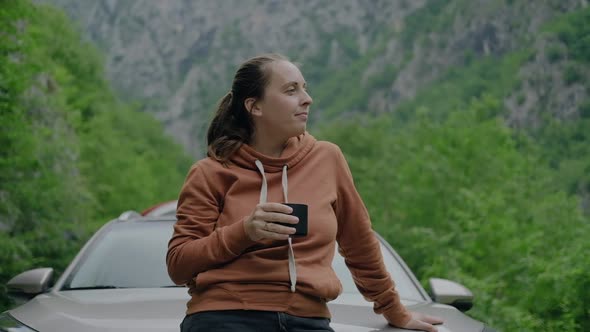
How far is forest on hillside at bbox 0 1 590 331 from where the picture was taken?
8.66m

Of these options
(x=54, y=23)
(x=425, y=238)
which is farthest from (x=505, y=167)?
(x=54, y=23)

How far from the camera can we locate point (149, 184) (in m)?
40.7

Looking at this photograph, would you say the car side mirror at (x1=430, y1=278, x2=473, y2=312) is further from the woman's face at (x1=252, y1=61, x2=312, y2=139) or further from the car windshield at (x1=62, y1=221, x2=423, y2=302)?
the woman's face at (x1=252, y1=61, x2=312, y2=139)

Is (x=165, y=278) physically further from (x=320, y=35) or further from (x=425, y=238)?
(x=320, y=35)

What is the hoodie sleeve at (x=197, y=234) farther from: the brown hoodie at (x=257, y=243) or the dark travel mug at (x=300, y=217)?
the dark travel mug at (x=300, y=217)

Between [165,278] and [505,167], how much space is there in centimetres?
2493

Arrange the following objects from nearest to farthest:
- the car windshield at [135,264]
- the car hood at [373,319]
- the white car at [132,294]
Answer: the car hood at [373,319] < the white car at [132,294] < the car windshield at [135,264]

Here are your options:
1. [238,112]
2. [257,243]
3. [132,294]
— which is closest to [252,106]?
[238,112]

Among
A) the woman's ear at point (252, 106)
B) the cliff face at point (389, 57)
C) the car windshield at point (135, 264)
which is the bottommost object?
the car windshield at point (135, 264)

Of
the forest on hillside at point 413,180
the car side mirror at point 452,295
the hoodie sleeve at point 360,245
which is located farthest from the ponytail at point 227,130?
the forest on hillside at point 413,180

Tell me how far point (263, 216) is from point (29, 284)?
2.37 metres

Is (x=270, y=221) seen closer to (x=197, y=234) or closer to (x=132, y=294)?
(x=197, y=234)

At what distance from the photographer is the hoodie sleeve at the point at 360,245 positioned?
8.95 ft

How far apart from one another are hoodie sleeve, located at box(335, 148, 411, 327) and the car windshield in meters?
1.11
